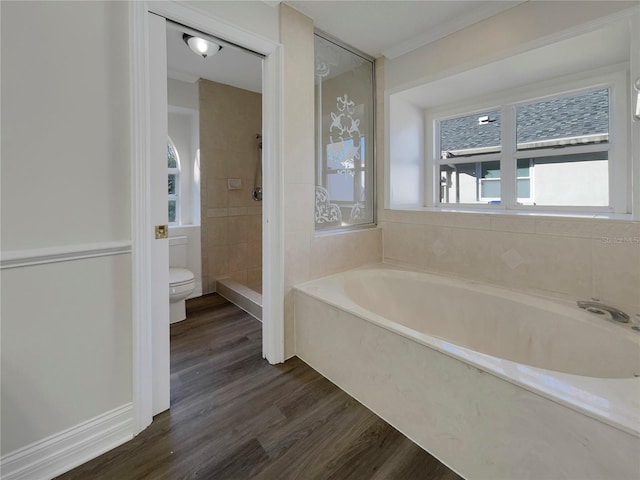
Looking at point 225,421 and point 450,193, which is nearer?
point 225,421

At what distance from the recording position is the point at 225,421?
152 cm

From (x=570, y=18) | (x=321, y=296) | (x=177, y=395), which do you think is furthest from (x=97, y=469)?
(x=570, y=18)

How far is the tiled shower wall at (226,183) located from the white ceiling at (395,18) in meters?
1.61

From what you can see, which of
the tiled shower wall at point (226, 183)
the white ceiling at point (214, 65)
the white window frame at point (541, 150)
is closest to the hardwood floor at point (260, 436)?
the tiled shower wall at point (226, 183)

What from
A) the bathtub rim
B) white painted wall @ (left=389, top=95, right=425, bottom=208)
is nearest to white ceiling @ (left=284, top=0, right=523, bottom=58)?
white painted wall @ (left=389, top=95, right=425, bottom=208)

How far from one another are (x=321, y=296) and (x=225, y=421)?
0.83 metres

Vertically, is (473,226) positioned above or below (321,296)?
above

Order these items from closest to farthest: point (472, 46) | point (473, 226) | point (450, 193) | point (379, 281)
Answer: point (472, 46) → point (473, 226) → point (379, 281) → point (450, 193)

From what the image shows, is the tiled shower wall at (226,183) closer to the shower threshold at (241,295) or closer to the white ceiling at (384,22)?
the shower threshold at (241,295)

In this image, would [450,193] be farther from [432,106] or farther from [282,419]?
[282,419]

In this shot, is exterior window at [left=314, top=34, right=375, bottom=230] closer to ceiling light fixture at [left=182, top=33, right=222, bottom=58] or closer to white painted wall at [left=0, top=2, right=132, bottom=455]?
ceiling light fixture at [left=182, top=33, right=222, bottom=58]

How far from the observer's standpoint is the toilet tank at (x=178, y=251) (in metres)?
3.10

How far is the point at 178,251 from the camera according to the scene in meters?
3.14

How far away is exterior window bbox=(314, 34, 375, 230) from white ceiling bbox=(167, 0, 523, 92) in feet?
0.50
